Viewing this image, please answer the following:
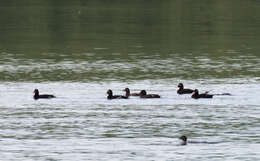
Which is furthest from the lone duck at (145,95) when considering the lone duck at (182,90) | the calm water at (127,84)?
the lone duck at (182,90)

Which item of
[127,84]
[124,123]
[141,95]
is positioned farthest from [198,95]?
[124,123]

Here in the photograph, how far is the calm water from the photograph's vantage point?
32.5 meters

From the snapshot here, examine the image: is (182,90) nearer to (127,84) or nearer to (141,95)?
(141,95)

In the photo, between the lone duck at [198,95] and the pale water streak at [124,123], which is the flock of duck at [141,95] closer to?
the lone duck at [198,95]

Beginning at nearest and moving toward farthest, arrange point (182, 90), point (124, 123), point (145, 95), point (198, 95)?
1. point (124, 123)
2. point (198, 95)
3. point (145, 95)
4. point (182, 90)

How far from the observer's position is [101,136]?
34.3m

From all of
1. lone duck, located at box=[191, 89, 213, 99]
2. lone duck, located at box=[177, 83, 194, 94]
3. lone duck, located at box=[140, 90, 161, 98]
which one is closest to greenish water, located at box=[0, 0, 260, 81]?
lone duck, located at box=[177, 83, 194, 94]

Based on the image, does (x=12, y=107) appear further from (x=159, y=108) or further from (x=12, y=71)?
(x=12, y=71)

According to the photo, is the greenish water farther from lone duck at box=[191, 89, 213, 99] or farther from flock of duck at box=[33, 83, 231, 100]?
lone duck at box=[191, 89, 213, 99]

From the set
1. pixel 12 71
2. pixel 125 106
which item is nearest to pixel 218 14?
pixel 12 71

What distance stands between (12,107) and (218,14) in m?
66.3

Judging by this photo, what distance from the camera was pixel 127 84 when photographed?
49.8 meters

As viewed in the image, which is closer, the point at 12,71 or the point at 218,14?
the point at 12,71

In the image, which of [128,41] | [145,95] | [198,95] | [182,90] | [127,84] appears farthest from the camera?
[128,41]
